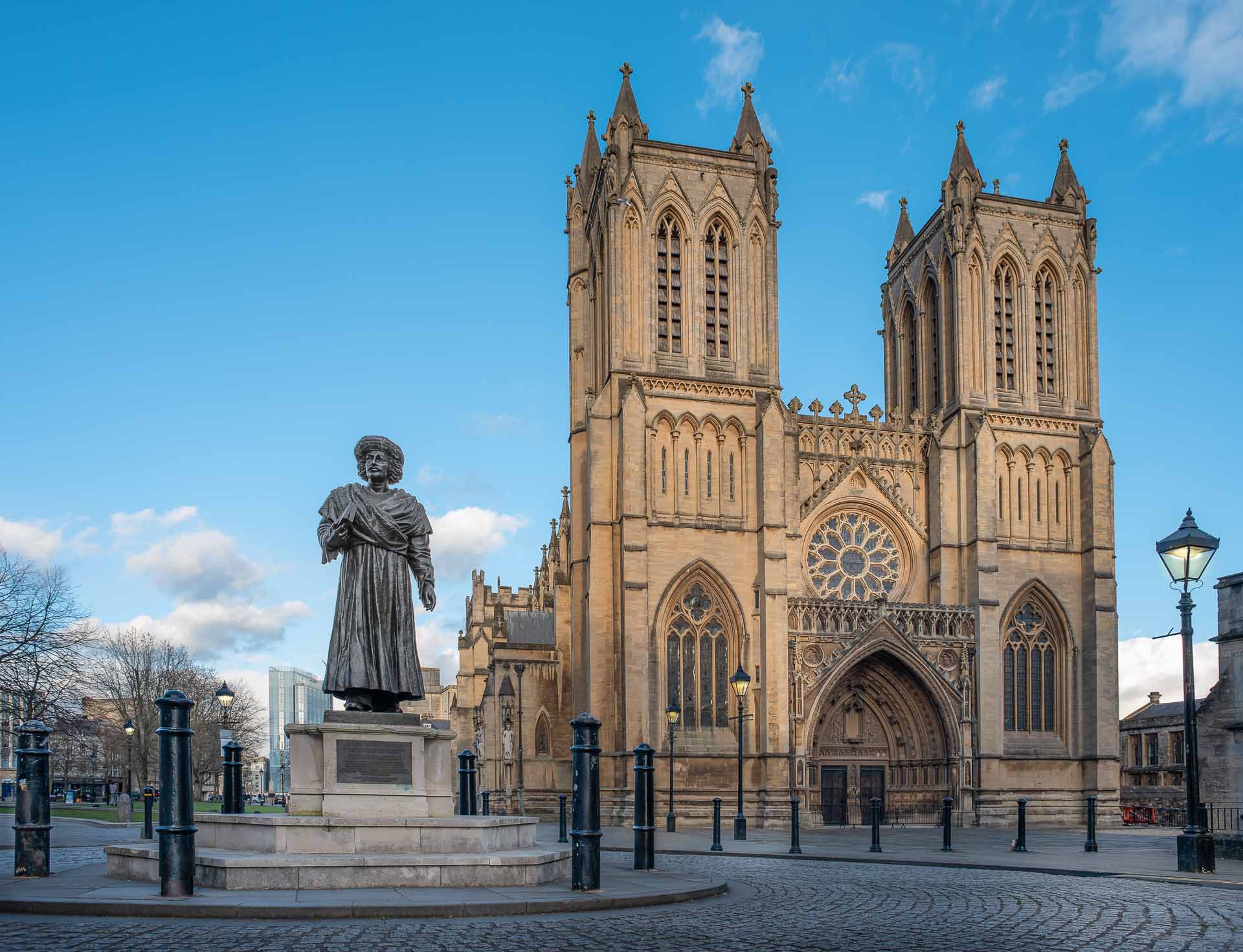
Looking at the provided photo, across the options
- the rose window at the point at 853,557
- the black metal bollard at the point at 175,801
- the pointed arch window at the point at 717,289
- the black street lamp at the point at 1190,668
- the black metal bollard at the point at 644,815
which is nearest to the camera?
the black metal bollard at the point at 175,801

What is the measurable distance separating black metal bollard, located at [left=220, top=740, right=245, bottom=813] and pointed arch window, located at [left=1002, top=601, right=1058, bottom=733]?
3233cm

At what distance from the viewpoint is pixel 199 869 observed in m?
12.1

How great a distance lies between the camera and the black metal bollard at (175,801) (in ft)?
36.2

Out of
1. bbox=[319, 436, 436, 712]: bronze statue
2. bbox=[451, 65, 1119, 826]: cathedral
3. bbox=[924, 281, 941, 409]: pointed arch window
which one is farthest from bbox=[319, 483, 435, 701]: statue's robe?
bbox=[924, 281, 941, 409]: pointed arch window

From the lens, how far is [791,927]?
415 inches

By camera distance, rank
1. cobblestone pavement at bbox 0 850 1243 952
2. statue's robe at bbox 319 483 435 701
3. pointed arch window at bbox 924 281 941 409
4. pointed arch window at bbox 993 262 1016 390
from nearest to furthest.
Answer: cobblestone pavement at bbox 0 850 1243 952 < statue's robe at bbox 319 483 435 701 < pointed arch window at bbox 993 262 1016 390 < pointed arch window at bbox 924 281 941 409

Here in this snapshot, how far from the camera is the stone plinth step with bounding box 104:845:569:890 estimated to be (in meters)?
11.7

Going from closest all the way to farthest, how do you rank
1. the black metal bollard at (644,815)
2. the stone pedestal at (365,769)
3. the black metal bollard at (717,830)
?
the stone pedestal at (365,769), the black metal bollard at (644,815), the black metal bollard at (717,830)

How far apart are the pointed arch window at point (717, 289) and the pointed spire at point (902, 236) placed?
1142 cm

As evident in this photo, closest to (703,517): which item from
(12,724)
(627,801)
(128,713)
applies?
(627,801)

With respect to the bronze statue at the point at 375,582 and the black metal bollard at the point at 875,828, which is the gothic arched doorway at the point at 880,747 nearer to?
the black metal bollard at the point at 875,828

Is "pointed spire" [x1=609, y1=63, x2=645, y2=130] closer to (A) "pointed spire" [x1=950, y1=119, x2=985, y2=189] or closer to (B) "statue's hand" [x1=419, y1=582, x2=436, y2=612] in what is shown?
(A) "pointed spire" [x1=950, y1=119, x2=985, y2=189]

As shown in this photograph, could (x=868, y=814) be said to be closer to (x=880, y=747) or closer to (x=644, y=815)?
(x=880, y=747)

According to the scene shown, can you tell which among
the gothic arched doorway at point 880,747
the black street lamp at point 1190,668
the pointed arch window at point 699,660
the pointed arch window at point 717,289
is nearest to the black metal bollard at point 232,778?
the black street lamp at point 1190,668
